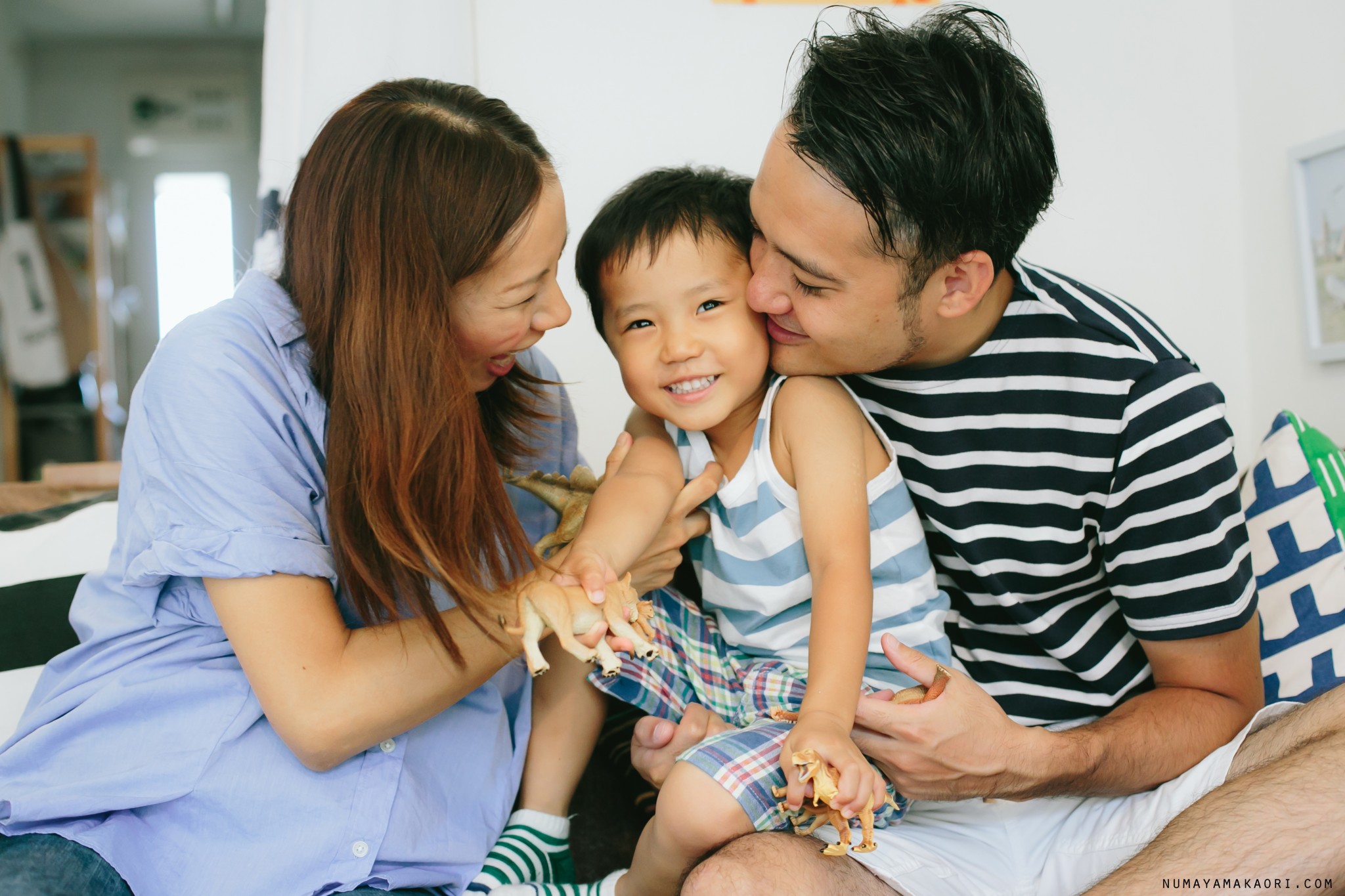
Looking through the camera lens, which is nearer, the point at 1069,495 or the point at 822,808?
the point at 822,808

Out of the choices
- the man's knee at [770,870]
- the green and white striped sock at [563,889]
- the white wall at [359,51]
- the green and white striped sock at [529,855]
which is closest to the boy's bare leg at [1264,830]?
the man's knee at [770,870]

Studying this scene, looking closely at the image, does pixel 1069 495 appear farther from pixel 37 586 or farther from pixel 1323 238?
pixel 37 586

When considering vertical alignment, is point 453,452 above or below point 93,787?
above

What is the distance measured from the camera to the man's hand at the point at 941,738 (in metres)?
1.15

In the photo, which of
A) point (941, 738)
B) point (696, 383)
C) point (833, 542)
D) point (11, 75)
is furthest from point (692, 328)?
point (11, 75)

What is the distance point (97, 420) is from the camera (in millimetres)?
5355

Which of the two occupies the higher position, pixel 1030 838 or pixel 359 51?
pixel 359 51

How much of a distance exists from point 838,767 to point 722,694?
418 mm

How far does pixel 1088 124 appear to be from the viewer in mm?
2318

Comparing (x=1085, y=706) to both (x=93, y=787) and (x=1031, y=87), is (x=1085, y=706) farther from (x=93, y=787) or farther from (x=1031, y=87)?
(x=93, y=787)

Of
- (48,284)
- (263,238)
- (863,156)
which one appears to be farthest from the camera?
(48,284)

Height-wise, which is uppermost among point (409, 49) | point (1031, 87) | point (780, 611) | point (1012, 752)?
point (409, 49)

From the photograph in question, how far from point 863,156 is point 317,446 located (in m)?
0.74

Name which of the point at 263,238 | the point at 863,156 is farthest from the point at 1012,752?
the point at 263,238
